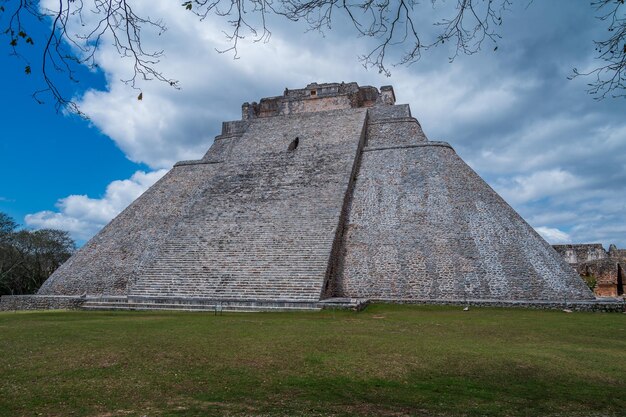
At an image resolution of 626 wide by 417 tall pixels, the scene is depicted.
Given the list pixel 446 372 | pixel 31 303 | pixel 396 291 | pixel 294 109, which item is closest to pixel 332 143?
pixel 294 109

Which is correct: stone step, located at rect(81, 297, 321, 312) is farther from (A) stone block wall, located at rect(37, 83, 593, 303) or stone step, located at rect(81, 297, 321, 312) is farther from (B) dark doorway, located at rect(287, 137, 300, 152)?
(B) dark doorway, located at rect(287, 137, 300, 152)

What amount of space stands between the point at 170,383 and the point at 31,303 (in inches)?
506

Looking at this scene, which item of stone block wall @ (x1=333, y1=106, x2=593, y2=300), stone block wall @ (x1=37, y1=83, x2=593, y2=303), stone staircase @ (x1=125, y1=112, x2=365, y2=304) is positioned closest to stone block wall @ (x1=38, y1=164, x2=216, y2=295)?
stone block wall @ (x1=37, y1=83, x2=593, y2=303)

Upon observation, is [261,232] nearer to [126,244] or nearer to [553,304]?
[126,244]

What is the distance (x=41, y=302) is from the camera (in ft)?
50.6

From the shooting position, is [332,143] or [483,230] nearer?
[483,230]

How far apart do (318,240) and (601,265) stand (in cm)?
1536

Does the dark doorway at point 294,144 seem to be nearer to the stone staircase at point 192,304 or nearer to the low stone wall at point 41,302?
the stone staircase at point 192,304

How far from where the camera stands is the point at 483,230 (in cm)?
1543

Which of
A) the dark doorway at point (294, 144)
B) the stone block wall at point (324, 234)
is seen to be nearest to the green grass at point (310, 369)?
the stone block wall at point (324, 234)

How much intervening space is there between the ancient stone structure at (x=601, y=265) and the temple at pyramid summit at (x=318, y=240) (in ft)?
29.6

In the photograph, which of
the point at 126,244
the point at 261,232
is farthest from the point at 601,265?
the point at 126,244

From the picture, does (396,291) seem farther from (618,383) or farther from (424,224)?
(618,383)

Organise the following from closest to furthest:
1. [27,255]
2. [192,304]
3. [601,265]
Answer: [192,304] < [601,265] < [27,255]
